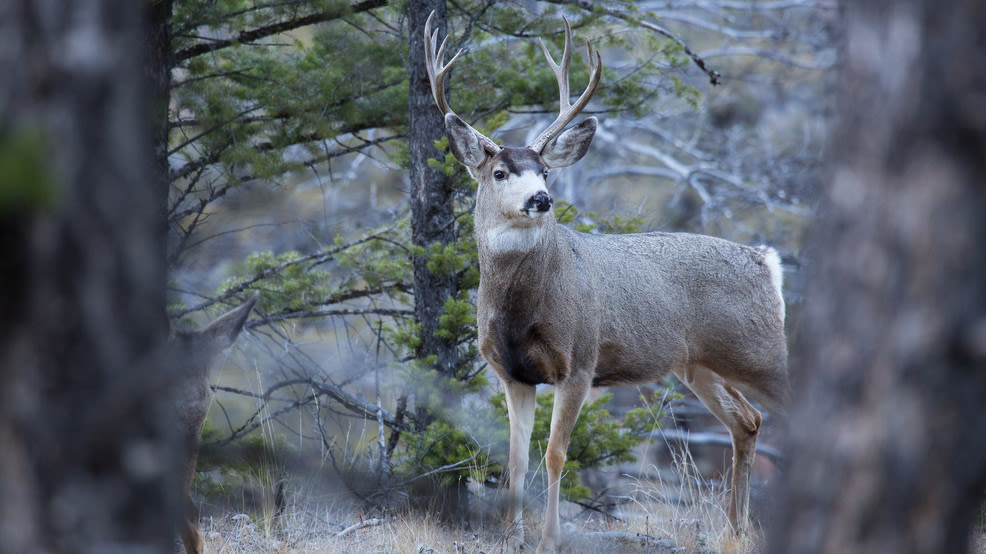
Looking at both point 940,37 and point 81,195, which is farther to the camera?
point 940,37

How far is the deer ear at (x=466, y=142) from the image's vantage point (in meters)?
6.77

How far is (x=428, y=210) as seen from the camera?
811 cm

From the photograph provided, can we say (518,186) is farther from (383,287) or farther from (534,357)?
(383,287)

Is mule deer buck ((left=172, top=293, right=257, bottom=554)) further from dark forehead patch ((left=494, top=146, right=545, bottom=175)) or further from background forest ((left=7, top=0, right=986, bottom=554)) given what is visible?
dark forehead patch ((left=494, top=146, right=545, bottom=175))

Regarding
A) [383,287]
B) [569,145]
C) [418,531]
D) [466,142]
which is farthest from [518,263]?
[383,287]

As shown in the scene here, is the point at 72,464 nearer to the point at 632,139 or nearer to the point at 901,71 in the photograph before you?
the point at 901,71

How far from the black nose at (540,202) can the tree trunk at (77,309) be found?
4.00 meters

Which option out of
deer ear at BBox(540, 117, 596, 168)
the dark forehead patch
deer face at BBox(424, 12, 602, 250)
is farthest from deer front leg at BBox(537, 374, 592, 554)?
deer ear at BBox(540, 117, 596, 168)

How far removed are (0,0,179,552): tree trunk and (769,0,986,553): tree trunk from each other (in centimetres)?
177

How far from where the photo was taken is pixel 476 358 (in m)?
8.37

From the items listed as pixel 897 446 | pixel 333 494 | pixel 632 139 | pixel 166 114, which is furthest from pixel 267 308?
pixel 632 139

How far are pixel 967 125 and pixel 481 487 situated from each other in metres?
6.07

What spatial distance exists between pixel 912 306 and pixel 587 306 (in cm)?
443

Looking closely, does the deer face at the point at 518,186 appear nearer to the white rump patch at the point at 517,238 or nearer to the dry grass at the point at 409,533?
the white rump patch at the point at 517,238
